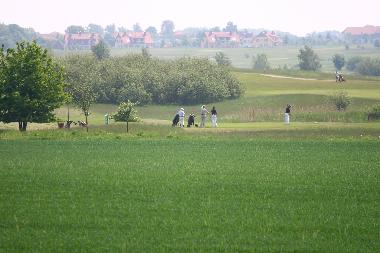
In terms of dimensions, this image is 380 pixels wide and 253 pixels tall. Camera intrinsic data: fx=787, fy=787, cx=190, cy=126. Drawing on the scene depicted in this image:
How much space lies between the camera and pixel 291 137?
45.9m

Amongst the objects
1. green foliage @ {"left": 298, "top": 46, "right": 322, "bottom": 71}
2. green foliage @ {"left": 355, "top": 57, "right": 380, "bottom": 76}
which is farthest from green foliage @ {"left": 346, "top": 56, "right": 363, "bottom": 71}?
green foliage @ {"left": 298, "top": 46, "right": 322, "bottom": 71}

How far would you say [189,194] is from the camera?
74.4 ft

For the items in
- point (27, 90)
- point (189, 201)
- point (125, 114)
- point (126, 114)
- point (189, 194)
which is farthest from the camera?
point (125, 114)

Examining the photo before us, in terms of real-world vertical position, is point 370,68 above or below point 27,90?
below

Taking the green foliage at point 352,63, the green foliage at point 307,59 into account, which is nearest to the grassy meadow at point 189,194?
the green foliage at point 307,59

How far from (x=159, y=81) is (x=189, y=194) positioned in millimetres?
68402

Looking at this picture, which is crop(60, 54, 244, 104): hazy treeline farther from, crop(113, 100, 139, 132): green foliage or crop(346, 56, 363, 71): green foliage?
crop(346, 56, 363, 71): green foliage

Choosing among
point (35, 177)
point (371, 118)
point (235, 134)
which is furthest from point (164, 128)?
point (35, 177)

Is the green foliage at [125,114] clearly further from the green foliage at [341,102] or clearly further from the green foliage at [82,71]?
the green foliage at [82,71]

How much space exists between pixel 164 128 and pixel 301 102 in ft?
97.8

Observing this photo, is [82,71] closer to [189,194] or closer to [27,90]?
[27,90]

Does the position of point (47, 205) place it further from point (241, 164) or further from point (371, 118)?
point (371, 118)

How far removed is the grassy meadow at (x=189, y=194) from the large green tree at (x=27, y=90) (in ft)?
33.1

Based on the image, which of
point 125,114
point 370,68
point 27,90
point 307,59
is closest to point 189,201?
point 27,90
